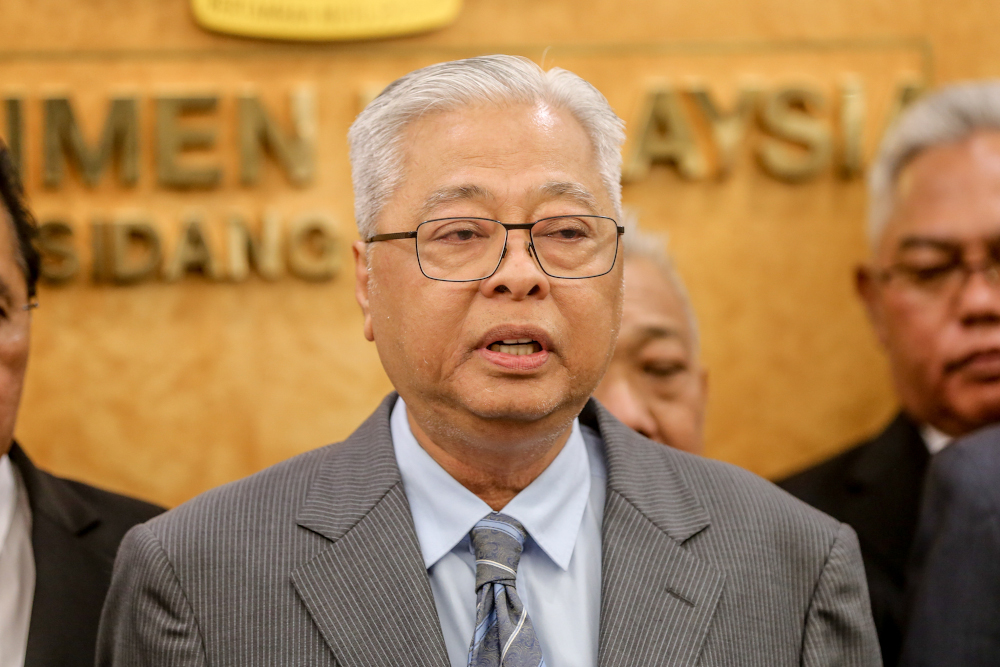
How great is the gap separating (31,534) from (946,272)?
2128 mm

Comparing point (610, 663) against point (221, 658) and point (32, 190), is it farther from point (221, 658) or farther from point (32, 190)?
point (32, 190)

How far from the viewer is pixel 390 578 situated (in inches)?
55.9

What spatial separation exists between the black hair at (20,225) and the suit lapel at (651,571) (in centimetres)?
119

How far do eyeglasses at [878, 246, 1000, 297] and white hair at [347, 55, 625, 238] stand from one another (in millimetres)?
1084

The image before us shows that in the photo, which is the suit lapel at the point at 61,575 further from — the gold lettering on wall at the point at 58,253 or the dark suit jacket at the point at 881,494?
the dark suit jacket at the point at 881,494

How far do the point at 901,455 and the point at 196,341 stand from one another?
2.21 metres

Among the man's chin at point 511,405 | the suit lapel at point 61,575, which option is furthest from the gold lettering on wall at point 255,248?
the man's chin at point 511,405

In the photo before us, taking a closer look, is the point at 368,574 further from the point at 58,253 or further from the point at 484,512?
the point at 58,253

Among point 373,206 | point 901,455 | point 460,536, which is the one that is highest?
point 373,206

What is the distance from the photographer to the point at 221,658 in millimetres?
1368

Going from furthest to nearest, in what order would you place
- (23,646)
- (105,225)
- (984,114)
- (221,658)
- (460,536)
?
(105,225)
(984,114)
(23,646)
(460,536)
(221,658)

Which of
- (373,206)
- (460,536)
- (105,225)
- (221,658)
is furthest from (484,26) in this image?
(221,658)

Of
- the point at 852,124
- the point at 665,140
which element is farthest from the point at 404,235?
the point at 852,124

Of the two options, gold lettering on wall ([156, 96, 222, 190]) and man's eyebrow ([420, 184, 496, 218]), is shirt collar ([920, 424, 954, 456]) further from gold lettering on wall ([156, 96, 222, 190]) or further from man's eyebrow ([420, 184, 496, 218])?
gold lettering on wall ([156, 96, 222, 190])
